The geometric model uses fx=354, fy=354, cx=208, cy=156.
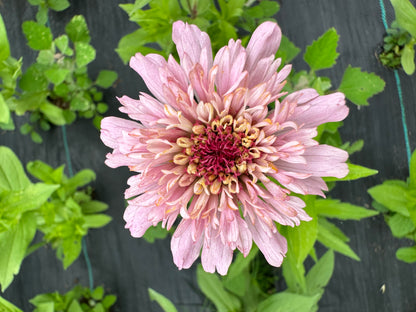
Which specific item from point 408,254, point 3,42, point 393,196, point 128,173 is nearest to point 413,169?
point 393,196

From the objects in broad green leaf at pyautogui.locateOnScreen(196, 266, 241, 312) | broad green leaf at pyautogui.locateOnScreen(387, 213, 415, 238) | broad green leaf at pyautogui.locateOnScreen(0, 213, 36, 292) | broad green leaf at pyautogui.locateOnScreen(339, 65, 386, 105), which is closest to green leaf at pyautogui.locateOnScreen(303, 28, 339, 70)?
broad green leaf at pyautogui.locateOnScreen(339, 65, 386, 105)

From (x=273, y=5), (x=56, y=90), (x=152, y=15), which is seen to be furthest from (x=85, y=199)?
(x=273, y=5)

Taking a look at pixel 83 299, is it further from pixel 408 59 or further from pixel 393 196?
pixel 408 59

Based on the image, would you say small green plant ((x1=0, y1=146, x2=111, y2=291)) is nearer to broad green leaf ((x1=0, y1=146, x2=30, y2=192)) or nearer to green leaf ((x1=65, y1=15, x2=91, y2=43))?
broad green leaf ((x1=0, y1=146, x2=30, y2=192))

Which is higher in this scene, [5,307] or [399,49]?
[399,49]

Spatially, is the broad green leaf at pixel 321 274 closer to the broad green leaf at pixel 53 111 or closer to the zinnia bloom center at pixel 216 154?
the zinnia bloom center at pixel 216 154

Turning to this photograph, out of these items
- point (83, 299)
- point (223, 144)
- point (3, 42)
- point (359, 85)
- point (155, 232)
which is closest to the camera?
point (223, 144)
